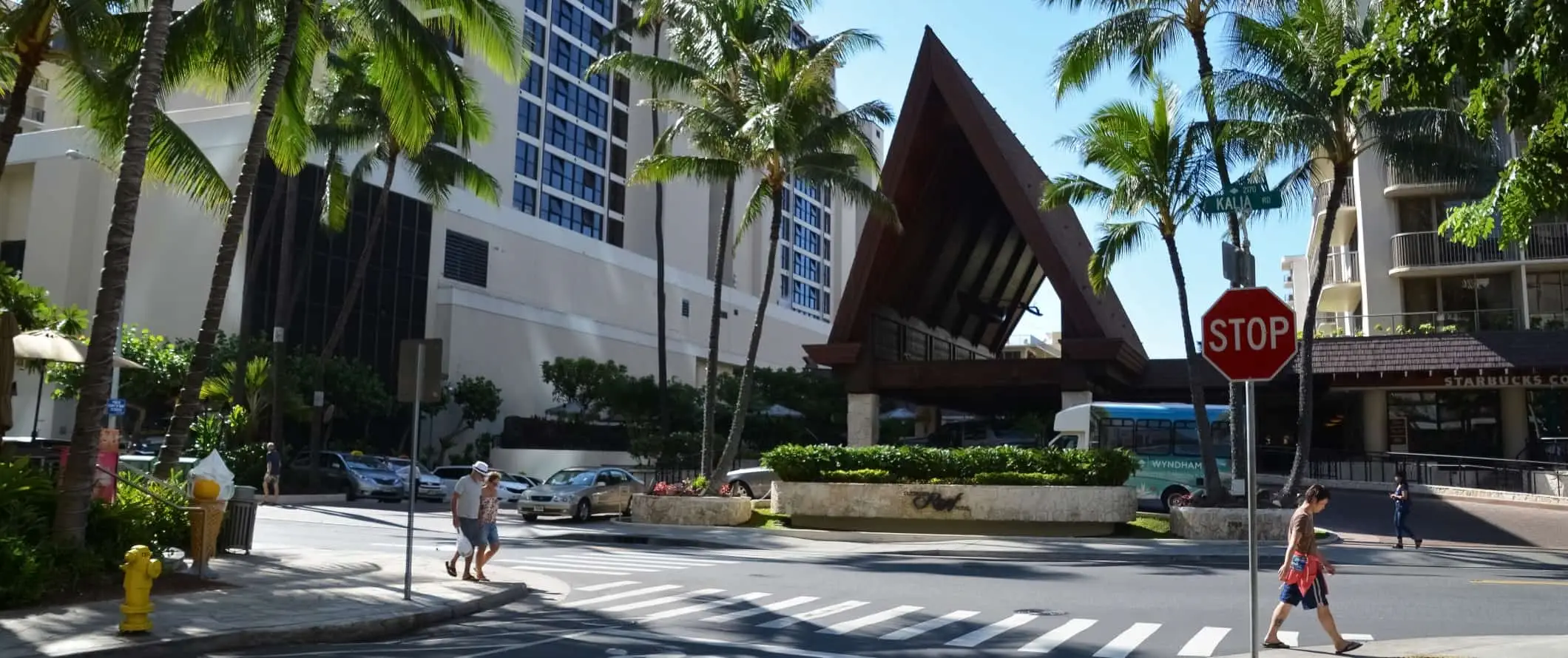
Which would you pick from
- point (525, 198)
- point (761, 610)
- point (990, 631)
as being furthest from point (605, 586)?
point (525, 198)

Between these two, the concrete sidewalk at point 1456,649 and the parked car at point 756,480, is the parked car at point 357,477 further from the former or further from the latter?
the concrete sidewalk at point 1456,649

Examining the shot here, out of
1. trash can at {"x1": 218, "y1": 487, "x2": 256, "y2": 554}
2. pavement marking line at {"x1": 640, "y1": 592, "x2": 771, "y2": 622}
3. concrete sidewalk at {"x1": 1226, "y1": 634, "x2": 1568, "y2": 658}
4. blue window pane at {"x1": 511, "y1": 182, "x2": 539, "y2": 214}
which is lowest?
pavement marking line at {"x1": 640, "y1": 592, "x2": 771, "y2": 622}

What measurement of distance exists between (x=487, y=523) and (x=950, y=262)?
2736cm

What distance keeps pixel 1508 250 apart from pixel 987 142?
766 inches

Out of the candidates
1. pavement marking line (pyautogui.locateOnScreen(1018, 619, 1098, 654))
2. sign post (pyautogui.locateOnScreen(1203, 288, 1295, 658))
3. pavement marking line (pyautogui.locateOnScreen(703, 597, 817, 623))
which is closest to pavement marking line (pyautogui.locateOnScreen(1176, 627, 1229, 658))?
pavement marking line (pyautogui.locateOnScreen(1018, 619, 1098, 654))

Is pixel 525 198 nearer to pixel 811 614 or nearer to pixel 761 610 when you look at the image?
pixel 761 610

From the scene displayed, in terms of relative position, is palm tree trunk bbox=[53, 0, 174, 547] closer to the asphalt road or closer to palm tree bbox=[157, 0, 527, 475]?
palm tree bbox=[157, 0, 527, 475]

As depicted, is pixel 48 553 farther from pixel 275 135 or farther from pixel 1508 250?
pixel 1508 250

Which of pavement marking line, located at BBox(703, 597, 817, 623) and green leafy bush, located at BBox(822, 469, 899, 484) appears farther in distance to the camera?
green leafy bush, located at BBox(822, 469, 899, 484)

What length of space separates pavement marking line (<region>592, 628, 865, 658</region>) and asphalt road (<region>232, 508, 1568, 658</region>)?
0.08ft

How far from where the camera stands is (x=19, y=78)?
605 inches

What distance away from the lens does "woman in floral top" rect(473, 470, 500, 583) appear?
46.3ft

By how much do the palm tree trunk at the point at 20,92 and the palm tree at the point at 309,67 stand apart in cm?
198

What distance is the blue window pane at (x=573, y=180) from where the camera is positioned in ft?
213
